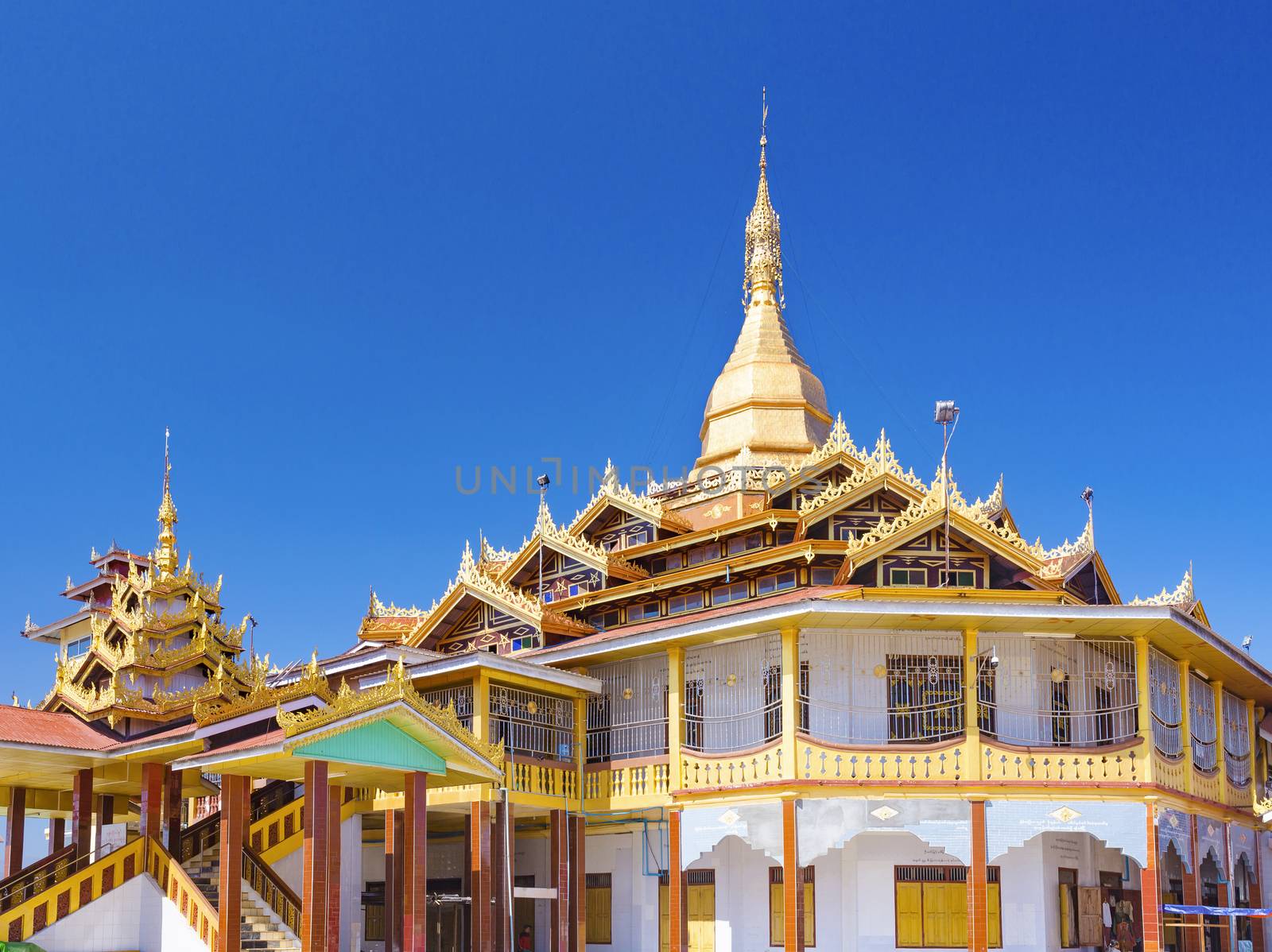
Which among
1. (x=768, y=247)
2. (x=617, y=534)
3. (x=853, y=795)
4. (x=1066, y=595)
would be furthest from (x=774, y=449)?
(x=853, y=795)

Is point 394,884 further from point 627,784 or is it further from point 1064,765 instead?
point 1064,765

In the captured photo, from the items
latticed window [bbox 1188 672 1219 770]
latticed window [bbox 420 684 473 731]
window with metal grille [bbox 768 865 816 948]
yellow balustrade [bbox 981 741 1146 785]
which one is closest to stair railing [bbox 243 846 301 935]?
latticed window [bbox 420 684 473 731]

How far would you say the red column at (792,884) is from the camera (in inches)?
862

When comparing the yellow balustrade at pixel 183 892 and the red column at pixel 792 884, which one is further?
the yellow balustrade at pixel 183 892

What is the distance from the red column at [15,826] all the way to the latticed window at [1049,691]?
1934cm

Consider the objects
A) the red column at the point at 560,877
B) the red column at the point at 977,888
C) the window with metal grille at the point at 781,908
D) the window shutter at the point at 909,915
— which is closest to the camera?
the red column at the point at 977,888

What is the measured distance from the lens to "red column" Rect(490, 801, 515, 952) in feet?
76.5

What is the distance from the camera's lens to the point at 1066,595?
25.0 metres

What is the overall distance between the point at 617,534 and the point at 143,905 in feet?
42.0

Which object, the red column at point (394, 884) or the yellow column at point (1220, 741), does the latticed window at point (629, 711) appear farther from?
the yellow column at point (1220, 741)

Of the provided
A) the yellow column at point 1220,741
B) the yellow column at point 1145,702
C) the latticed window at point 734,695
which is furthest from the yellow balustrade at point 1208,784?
the latticed window at point 734,695

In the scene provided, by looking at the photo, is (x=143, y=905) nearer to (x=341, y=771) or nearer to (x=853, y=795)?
(x=341, y=771)

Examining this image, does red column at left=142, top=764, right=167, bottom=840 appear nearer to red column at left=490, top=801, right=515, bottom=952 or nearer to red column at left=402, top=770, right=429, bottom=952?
red column at left=490, top=801, right=515, bottom=952

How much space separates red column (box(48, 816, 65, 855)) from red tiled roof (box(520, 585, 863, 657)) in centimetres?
1276
